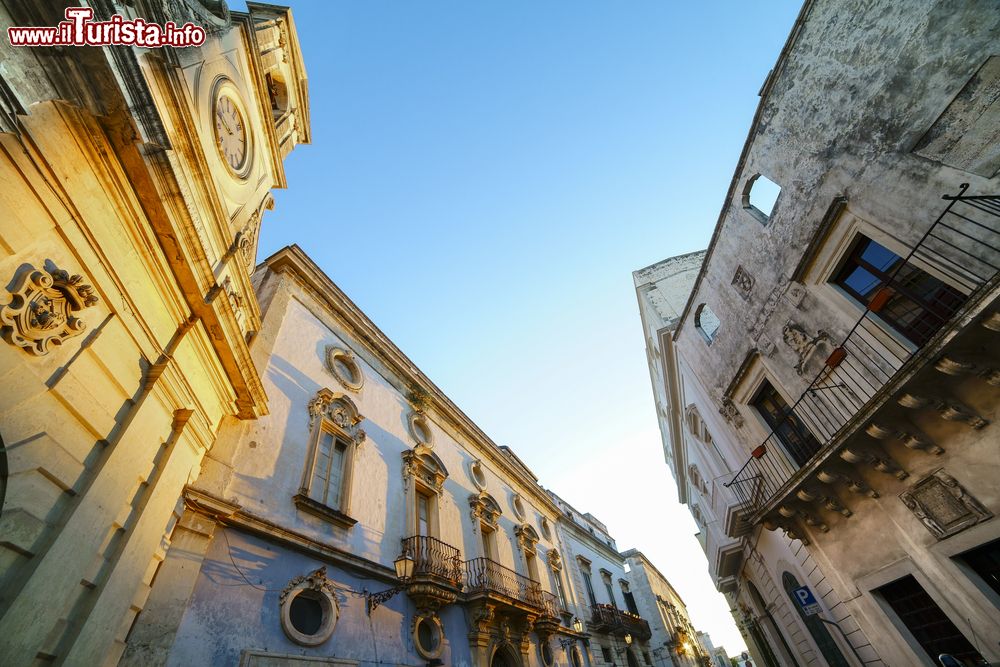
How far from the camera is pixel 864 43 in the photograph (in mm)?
6094

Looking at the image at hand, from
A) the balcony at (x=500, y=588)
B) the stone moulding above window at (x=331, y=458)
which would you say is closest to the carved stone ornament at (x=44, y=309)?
the stone moulding above window at (x=331, y=458)

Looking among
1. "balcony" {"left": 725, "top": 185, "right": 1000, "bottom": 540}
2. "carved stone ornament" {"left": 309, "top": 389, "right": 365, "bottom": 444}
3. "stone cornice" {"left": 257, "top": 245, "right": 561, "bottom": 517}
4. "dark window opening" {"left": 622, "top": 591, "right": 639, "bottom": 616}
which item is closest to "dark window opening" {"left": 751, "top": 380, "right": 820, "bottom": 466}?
"balcony" {"left": 725, "top": 185, "right": 1000, "bottom": 540}

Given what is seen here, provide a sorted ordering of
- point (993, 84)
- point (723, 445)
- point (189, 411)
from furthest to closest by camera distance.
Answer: point (723, 445), point (189, 411), point (993, 84)

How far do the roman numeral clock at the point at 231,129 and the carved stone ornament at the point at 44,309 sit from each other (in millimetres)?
3680

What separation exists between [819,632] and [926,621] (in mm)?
4436

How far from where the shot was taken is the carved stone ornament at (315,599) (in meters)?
6.40

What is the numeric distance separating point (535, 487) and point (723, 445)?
10857mm

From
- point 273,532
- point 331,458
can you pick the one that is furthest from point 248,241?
point 273,532

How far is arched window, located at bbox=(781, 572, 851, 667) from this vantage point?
29.5ft

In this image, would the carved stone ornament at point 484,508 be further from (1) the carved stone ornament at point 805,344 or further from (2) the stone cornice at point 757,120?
(1) the carved stone ornament at point 805,344

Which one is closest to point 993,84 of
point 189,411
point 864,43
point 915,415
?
point 864,43

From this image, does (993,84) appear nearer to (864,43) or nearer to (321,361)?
(864,43)

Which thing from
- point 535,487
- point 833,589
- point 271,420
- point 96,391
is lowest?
point 833,589

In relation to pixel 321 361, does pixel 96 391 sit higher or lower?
lower
